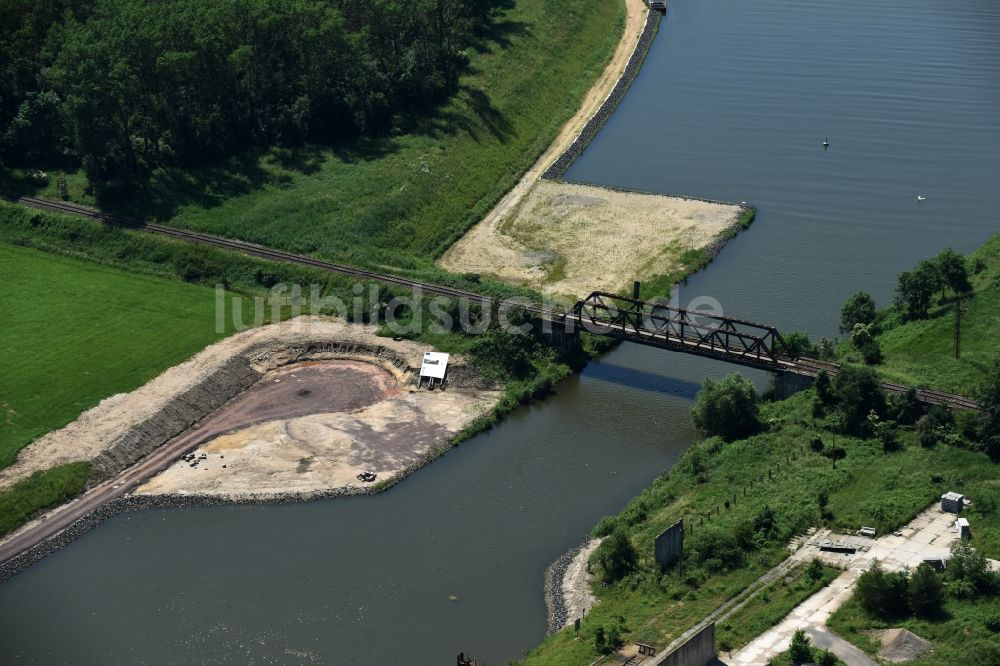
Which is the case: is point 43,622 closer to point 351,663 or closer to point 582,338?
point 351,663

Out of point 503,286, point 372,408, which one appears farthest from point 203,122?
point 372,408

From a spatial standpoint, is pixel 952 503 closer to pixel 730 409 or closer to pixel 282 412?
pixel 730 409

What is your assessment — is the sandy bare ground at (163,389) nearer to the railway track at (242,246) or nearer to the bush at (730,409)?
the railway track at (242,246)

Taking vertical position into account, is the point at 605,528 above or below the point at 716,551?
below

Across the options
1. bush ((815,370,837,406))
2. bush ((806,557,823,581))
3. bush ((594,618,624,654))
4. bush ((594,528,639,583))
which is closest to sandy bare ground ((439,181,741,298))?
bush ((815,370,837,406))

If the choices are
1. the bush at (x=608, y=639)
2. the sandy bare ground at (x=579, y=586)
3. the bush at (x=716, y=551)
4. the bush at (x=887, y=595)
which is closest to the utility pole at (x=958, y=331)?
the bush at (x=716, y=551)

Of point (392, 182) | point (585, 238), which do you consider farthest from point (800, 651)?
point (392, 182)
